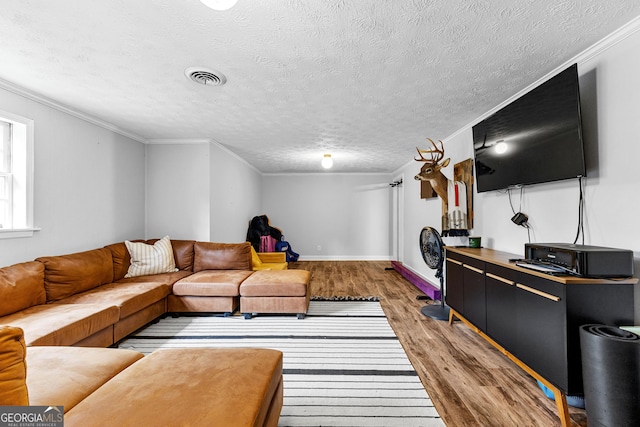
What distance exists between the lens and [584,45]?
1.76 metres

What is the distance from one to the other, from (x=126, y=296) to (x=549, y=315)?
3270mm

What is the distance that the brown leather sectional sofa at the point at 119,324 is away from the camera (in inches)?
43.5

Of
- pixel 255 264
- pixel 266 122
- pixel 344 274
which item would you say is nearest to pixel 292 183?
pixel 344 274

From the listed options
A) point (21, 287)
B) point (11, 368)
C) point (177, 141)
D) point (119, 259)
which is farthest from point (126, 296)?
point (177, 141)

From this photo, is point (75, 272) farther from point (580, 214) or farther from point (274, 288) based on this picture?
point (580, 214)

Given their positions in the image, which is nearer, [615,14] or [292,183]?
[615,14]

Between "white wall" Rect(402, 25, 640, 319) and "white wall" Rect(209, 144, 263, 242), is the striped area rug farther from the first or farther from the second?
"white wall" Rect(209, 144, 263, 242)

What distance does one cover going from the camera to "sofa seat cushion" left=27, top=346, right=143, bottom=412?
112 cm

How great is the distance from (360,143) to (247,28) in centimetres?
275

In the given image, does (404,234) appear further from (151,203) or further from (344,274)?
(151,203)

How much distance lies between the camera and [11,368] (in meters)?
0.76

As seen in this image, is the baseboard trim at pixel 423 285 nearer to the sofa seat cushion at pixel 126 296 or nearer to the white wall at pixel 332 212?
the white wall at pixel 332 212

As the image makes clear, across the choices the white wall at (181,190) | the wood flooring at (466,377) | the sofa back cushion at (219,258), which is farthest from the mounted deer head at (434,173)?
the white wall at (181,190)

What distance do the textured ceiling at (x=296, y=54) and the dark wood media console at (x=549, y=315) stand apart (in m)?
1.46
